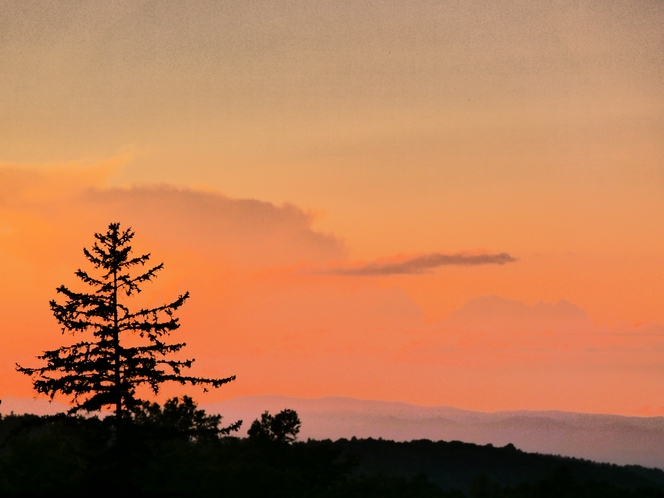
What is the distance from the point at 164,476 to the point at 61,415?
3867cm

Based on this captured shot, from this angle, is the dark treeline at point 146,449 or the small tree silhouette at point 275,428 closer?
the dark treeline at point 146,449

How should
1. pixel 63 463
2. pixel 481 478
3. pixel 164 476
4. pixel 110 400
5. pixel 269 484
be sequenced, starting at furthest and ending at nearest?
pixel 481 478, pixel 63 463, pixel 269 484, pixel 164 476, pixel 110 400

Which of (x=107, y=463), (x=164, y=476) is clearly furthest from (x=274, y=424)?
(x=107, y=463)

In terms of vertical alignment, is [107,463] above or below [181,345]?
below

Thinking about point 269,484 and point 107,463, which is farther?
point 269,484

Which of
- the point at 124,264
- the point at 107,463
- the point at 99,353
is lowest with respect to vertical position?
the point at 107,463

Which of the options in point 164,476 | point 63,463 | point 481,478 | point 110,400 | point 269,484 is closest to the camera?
point 110,400

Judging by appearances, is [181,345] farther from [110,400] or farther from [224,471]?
[224,471]

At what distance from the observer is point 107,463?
4334 centimetres

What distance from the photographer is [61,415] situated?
43.2m

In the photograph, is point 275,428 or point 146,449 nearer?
point 146,449

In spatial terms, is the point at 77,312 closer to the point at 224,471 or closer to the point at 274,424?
the point at 224,471

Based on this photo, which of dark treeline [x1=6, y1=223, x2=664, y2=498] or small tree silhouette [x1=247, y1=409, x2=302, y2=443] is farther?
small tree silhouette [x1=247, y1=409, x2=302, y2=443]

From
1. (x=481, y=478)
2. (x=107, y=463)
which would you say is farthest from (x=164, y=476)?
(x=481, y=478)
